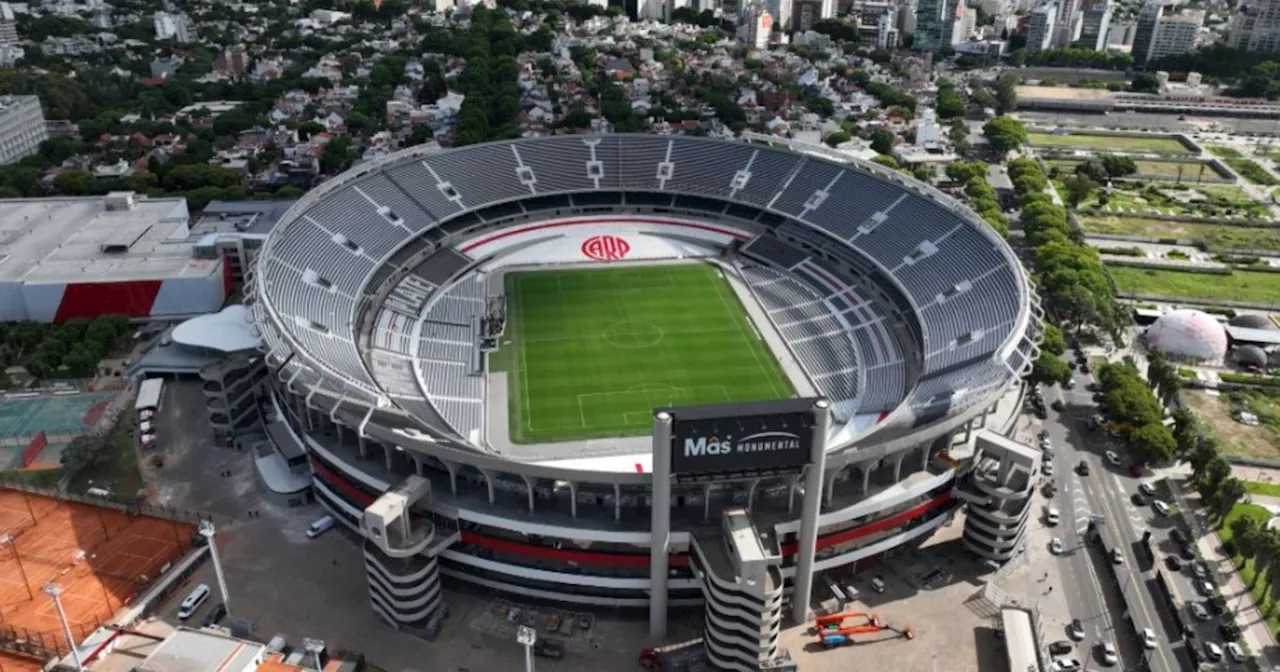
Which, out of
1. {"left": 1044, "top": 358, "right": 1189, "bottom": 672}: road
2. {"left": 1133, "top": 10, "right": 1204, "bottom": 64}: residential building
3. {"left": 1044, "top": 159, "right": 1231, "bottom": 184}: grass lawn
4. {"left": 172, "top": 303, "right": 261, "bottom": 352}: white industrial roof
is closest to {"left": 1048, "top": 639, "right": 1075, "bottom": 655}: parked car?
{"left": 1044, "top": 358, "right": 1189, "bottom": 672}: road

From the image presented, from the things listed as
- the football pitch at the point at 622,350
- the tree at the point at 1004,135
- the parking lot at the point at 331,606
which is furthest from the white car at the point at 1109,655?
the tree at the point at 1004,135

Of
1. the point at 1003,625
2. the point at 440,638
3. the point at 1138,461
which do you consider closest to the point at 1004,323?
the point at 1138,461

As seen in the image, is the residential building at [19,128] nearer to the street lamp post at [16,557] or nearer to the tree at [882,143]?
the street lamp post at [16,557]

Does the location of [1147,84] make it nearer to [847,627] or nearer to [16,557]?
[847,627]

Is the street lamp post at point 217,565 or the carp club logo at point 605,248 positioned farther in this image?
the carp club logo at point 605,248

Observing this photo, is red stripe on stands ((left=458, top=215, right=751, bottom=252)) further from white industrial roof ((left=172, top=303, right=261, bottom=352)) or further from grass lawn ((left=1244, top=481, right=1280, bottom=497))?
grass lawn ((left=1244, top=481, right=1280, bottom=497))
